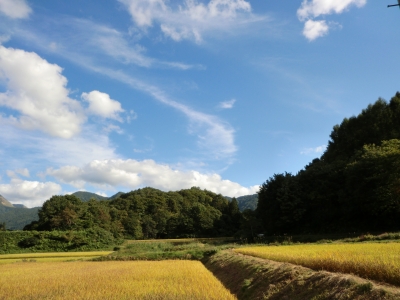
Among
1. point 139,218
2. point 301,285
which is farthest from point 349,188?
point 139,218

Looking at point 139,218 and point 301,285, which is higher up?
point 139,218

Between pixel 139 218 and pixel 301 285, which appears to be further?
pixel 139 218

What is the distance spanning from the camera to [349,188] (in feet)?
124

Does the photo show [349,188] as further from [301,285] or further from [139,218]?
[139,218]

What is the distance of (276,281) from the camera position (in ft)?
34.8

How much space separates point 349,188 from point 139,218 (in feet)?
220

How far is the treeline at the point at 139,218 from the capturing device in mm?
70312

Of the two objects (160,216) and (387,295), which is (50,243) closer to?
(160,216)

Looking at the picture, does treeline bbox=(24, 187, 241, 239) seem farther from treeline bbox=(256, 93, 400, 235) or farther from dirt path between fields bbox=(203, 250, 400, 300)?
dirt path between fields bbox=(203, 250, 400, 300)

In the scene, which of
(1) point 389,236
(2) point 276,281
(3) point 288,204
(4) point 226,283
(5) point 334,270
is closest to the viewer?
(5) point 334,270

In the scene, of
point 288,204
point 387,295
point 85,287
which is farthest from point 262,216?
point 387,295

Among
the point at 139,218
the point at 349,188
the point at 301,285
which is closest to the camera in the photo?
the point at 301,285

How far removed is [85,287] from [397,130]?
4795 cm

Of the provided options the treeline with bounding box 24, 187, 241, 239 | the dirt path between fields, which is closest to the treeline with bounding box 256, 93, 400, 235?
the dirt path between fields
